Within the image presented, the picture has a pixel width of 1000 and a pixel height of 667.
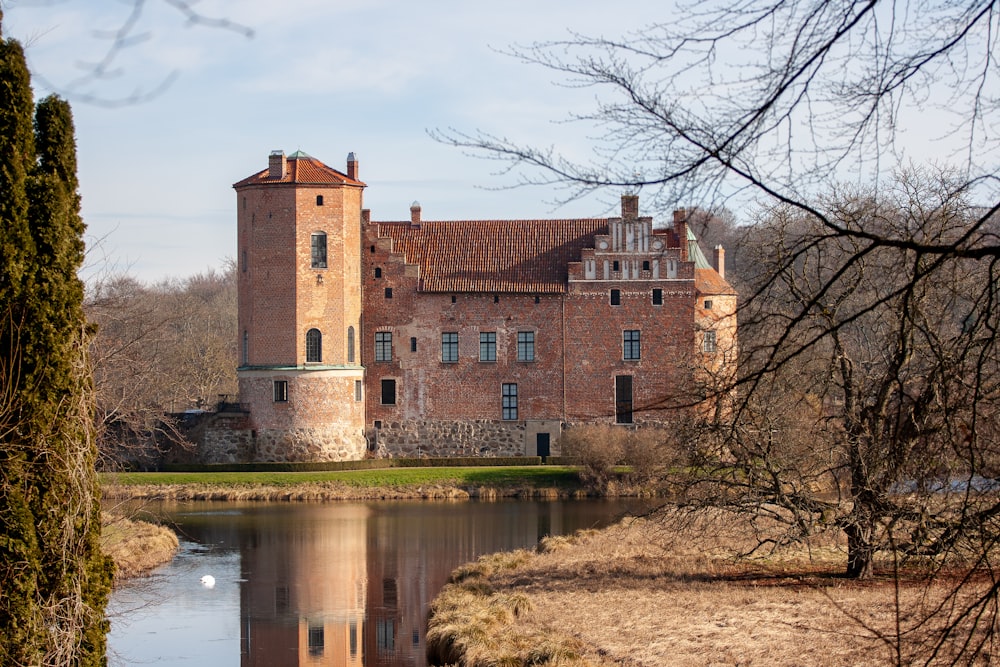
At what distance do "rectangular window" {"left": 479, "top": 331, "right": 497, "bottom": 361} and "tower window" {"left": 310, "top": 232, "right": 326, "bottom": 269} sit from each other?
191 inches

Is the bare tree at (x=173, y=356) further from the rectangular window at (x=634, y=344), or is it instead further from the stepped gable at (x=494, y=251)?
the rectangular window at (x=634, y=344)

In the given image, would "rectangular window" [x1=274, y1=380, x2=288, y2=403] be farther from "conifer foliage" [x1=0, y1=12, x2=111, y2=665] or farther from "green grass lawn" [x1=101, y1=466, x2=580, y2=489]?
"conifer foliage" [x1=0, y1=12, x2=111, y2=665]

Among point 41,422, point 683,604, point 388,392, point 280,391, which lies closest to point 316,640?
point 683,604

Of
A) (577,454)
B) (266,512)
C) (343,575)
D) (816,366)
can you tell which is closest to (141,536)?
(343,575)

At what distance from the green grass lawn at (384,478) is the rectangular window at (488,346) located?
449 centimetres

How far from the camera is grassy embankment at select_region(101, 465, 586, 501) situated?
1110 inches

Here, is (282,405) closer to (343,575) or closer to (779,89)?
A: (343,575)

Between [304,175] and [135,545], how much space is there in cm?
1483

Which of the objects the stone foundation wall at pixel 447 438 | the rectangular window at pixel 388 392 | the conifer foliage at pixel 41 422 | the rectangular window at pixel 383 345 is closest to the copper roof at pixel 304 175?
the rectangular window at pixel 383 345

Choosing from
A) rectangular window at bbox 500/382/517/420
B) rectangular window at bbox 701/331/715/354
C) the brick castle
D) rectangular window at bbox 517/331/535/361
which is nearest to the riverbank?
the brick castle

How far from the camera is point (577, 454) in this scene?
3011 centimetres

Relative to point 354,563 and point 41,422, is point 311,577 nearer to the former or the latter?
point 354,563

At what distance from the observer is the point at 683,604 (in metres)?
12.8

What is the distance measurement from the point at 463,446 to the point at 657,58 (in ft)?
95.8
